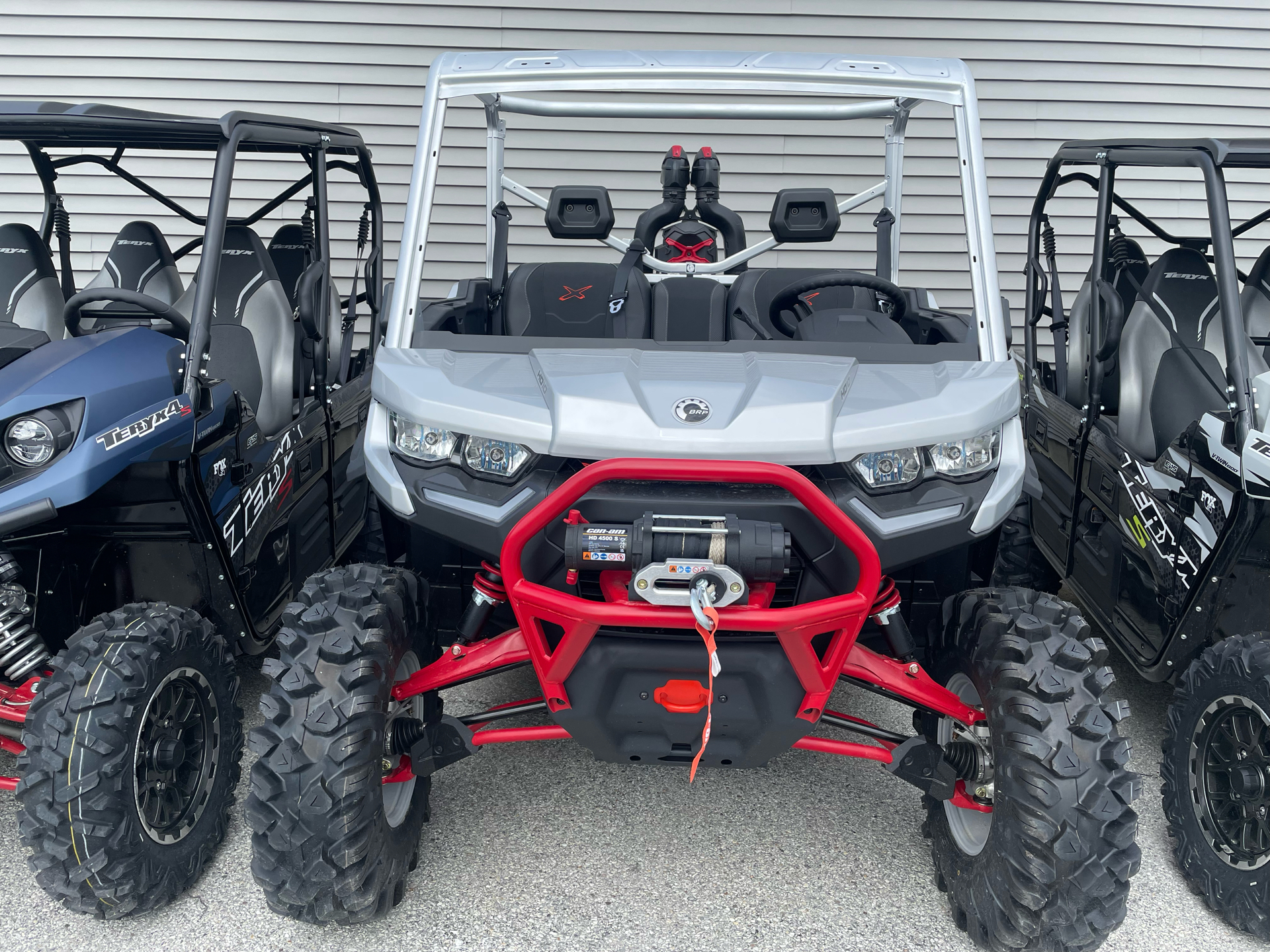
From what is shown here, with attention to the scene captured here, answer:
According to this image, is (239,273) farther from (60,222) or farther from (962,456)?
(962,456)

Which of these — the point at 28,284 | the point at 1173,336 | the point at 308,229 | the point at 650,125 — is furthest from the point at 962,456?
the point at 650,125

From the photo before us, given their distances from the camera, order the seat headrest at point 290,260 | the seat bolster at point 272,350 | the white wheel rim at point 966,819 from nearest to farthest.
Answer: the white wheel rim at point 966,819
the seat bolster at point 272,350
the seat headrest at point 290,260

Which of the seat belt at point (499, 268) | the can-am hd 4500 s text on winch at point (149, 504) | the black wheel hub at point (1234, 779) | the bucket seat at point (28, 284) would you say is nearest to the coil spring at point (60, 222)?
the can-am hd 4500 s text on winch at point (149, 504)

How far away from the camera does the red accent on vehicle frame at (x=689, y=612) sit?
184 centimetres

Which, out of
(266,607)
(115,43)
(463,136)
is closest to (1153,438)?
(266,607)

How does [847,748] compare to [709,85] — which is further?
[709,85]

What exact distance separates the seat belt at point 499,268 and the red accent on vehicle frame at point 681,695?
184 cm

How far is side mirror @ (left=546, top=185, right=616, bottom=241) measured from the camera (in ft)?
9.37

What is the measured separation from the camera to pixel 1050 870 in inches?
76.0

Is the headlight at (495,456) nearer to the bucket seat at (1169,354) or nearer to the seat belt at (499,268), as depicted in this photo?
the seat belt at (499,268)

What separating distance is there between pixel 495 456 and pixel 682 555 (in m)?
0.48

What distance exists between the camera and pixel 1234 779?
228 centimetres

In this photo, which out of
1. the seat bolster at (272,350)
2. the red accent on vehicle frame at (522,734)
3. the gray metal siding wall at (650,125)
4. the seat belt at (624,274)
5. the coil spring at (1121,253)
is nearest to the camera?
the red accent on vehicle frame at (522,734)

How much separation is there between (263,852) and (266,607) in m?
1.23
